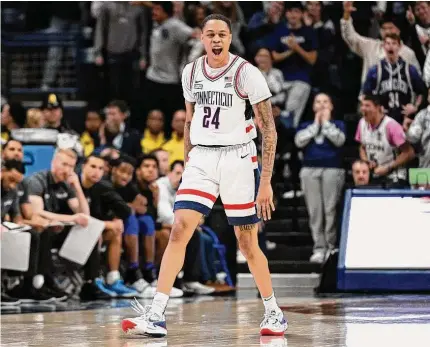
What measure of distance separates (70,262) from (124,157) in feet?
5.76

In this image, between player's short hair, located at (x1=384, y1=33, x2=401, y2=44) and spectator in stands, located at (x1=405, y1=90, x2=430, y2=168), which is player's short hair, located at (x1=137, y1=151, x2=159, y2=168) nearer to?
spectator in stands, located at (x1=405, y1=90, x2=430, y2=168)

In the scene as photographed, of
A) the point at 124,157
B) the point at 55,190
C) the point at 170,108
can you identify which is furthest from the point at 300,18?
the point at 55,190

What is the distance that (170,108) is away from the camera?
60.5ft

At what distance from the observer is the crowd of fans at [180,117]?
516 inches

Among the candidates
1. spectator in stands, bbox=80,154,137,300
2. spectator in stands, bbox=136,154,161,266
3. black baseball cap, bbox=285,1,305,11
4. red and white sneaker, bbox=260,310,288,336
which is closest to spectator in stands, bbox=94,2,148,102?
black baseball cap, bbox=285,1,305,11

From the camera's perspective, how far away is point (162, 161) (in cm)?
1495

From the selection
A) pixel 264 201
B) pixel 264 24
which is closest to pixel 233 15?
pixel 264 24

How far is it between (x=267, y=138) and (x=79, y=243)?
480cm

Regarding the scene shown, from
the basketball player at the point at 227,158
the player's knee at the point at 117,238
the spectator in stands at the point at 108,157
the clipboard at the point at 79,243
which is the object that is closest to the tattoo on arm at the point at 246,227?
the basketball player at the point at 227,158

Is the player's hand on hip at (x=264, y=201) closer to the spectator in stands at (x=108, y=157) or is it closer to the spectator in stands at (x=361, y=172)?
the spectator in stands at (x=108, y=157)

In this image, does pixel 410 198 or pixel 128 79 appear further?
pixel 128 79

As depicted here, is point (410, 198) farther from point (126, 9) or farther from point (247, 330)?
point (126, 9)

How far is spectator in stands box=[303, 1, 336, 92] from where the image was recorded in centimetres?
1755

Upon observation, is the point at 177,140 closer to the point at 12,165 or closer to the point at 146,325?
the point at 12,165
